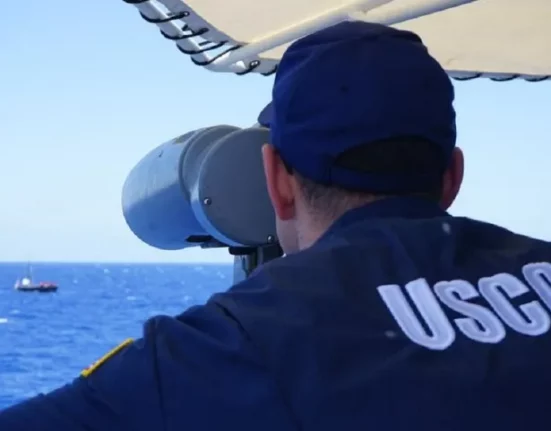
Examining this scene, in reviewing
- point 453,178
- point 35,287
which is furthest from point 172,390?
point 35,287

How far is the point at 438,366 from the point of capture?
78 cm

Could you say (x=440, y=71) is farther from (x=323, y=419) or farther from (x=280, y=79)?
(x=323, y=419)

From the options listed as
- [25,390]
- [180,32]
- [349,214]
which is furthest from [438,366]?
[25,390]

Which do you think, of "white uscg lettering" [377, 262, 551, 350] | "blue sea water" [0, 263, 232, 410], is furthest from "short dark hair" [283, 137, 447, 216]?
"blue sea water" [0, 263, 232, 410]

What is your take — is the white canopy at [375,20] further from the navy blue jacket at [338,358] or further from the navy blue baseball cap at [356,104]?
the navy blue jacket at [338,358]

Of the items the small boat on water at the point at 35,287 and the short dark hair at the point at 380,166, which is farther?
the small boat on water at the point at 35,287

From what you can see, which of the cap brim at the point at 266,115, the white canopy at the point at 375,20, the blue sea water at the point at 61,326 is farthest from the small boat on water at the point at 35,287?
the cap brim at the point at 266,115

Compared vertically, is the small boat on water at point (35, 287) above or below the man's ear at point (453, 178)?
below

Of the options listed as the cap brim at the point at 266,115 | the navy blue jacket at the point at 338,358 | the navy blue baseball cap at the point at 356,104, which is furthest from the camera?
the cap brim at the point at 266,115

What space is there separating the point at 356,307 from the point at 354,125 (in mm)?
168

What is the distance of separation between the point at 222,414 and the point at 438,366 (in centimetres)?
16

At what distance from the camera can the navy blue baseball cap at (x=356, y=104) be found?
907 millimetres

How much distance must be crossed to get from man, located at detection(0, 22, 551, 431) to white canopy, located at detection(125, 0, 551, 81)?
1.06m

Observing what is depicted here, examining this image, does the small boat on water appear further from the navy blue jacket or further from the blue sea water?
the navy blue jacket
